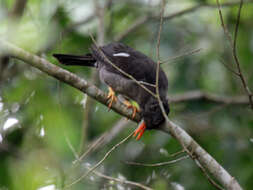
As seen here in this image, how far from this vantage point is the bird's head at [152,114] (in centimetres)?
402

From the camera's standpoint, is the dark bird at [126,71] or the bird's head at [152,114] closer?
the bird's head at [152,114]

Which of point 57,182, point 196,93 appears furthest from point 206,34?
point 57,182

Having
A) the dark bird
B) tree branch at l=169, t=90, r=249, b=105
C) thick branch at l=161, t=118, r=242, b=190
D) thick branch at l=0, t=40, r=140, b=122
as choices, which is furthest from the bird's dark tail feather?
thick branch at l=161, t=118, r=242, b=190

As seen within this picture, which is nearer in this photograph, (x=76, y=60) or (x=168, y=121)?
(x=168, y=121)

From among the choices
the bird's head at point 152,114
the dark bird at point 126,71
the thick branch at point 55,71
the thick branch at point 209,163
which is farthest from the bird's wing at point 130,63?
the thick branch at point 209,163

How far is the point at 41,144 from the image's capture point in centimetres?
232

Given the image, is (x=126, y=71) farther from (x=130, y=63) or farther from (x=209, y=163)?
(x=209, y=163)

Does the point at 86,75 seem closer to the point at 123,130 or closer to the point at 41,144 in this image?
the point at 123,130

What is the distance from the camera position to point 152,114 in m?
4.11

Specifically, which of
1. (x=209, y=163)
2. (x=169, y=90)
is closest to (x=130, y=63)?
(x=169, y=90)

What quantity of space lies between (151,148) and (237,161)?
1163mm

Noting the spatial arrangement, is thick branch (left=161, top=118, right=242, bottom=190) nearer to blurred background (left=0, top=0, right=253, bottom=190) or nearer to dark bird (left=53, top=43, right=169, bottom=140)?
blurred background (left=0, top=0, right=253, bottom=190)

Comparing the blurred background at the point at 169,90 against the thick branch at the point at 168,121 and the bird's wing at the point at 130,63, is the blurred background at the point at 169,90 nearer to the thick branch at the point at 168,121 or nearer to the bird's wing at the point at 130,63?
the thick branch at the point at 168,121

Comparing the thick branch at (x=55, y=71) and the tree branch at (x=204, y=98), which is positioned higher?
the thick branch at (x=55, y=71)
